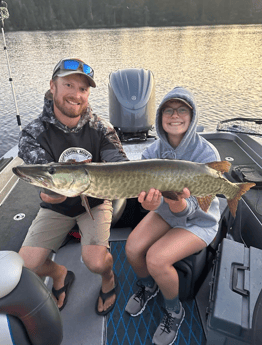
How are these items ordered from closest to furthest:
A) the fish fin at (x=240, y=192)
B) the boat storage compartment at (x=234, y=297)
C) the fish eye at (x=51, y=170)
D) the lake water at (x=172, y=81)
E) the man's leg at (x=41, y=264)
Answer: the boat storage compartment at (x=234, y=297), the fish eye at (x=51, y=170), the fish fin at (x=240, y=192), the man's leg at (x=41, y=264), the lake water at (x=172, y=81)

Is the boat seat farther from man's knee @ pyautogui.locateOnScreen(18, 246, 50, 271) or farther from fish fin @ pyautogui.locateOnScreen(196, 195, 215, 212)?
fish fin @ pyautogui.locateOnScreen(196, 195, 215, 212)

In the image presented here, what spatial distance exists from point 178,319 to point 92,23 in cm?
9135

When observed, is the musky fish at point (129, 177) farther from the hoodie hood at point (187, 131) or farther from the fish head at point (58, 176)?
the hoodie hood at point (187, 131)

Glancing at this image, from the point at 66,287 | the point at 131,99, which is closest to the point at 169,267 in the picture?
the point at 66,287

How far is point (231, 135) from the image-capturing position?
16.8 ft

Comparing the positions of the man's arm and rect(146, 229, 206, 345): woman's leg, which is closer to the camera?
rect(146, 229, 206, 345): woman's leg

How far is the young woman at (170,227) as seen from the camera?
1.97 meters

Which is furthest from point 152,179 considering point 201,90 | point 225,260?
point 201,90

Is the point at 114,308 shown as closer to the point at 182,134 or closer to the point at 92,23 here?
the point at 182,134

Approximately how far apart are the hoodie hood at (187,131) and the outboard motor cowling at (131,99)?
200cm

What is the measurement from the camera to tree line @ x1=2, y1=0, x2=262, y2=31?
208ft

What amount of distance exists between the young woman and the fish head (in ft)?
1.60

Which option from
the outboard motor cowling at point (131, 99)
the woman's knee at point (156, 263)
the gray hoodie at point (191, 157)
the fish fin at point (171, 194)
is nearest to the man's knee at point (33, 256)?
the woman's knee at point (156, 263)

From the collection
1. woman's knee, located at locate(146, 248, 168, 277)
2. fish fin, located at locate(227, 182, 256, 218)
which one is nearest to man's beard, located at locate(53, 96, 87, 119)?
woman's knee, located at locate(146, 248, 168, 277)
